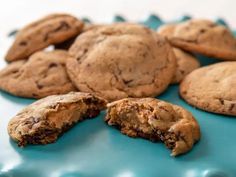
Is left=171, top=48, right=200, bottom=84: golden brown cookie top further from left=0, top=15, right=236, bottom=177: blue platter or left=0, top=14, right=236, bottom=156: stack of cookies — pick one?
left=0, top=15, right=236, bottom=177: blue platter

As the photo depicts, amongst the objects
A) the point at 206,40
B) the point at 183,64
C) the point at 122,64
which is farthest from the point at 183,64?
the point at 122,64

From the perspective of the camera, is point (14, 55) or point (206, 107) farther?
point (14, 55)

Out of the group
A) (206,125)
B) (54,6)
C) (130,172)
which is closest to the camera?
(130,172)

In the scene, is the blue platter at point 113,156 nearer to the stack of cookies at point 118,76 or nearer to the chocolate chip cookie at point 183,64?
the stack of cookies at point 118,76

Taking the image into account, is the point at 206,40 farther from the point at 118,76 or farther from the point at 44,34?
the point at 44,34

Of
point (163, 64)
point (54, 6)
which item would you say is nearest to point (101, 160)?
point (163, 64)

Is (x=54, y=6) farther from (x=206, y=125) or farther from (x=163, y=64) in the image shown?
(x=206, y=125)
